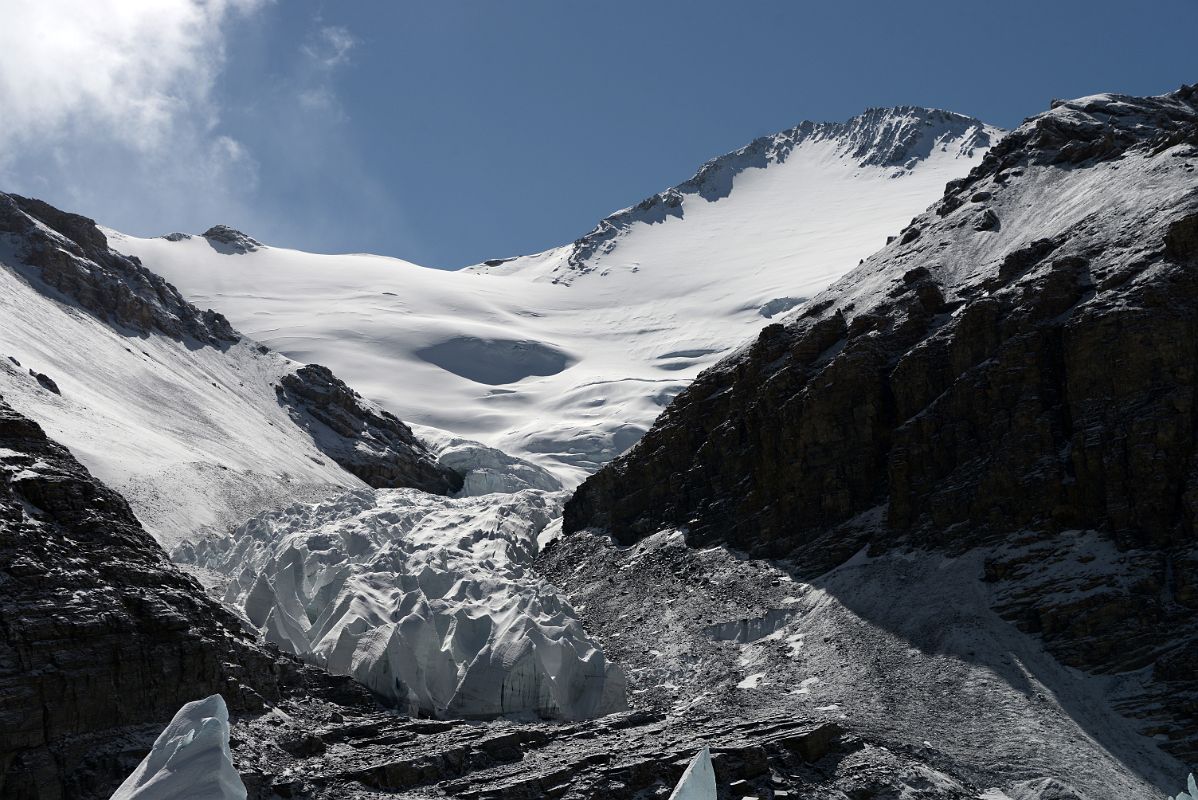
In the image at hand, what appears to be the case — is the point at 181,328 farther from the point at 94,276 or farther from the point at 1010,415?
the point at 1010,415

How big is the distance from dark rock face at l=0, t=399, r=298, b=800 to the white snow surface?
2902cm

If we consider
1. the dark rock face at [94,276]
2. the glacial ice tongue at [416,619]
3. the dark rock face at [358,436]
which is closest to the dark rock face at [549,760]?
the glacial ice tongue at [416,619]

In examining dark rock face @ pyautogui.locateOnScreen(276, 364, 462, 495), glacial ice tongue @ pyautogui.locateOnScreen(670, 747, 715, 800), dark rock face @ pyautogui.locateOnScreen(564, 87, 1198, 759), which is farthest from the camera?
dark rock face @ pyautogui.locateOnScreen(276, 364, 462, 495)

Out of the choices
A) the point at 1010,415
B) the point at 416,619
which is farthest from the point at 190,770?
the point at 1010,415

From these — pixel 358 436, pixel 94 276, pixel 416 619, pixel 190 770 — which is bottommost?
pixel 190 770

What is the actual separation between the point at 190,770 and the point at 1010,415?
61.3 meters

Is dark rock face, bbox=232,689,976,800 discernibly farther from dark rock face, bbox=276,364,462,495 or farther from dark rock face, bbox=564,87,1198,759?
dark rock face, bbox=276,364,462,495

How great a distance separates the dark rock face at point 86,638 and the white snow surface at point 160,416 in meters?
29.0

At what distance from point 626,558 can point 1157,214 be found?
40.5 metres

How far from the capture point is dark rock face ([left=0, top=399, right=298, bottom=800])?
4472 centimetres

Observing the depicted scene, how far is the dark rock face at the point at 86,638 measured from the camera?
44719mm

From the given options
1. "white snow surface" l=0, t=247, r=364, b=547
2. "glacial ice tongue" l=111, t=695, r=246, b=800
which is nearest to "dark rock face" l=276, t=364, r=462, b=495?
"white snow surface" l=0, t=247, r=364, b=547

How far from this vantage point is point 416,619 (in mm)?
64438

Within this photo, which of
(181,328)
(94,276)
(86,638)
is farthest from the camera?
(181,328)
